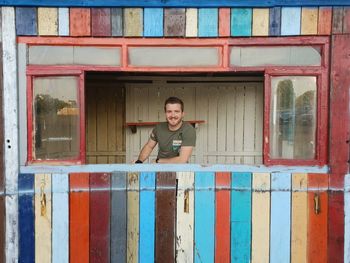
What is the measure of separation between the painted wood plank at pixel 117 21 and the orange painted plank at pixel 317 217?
1.86m

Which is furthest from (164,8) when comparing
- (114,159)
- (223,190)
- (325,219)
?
(114,159)

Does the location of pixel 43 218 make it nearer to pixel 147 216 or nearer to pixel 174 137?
pixel 147 216

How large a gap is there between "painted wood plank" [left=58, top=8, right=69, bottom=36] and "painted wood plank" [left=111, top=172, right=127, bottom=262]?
1.16 m

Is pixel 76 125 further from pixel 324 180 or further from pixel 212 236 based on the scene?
pixel 324 180

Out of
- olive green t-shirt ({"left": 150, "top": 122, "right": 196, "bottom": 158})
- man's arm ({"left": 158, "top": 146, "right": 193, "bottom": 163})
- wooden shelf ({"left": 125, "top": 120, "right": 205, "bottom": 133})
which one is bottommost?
man's arm ({"left": 158, "top": 146, "right": 193, "bottom": 163})

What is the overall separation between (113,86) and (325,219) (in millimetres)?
3129

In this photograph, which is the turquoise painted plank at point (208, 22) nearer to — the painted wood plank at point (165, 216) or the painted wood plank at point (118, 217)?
A: the painted wood plank at point (165, 216)

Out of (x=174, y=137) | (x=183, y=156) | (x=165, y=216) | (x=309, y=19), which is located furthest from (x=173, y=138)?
(x=309, y=19)

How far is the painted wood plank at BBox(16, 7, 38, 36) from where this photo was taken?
319cm

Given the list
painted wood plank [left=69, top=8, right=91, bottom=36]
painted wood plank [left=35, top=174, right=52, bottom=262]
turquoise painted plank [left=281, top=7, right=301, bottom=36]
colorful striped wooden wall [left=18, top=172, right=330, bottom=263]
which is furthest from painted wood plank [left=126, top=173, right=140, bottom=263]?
turquoise painted plank [left=281, top=7, right=301, bottom=36]

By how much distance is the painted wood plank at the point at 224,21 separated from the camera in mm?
3225

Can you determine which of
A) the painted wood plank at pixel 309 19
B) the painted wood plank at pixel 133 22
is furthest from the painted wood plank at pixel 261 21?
the painted wood plank at pixel 133 22

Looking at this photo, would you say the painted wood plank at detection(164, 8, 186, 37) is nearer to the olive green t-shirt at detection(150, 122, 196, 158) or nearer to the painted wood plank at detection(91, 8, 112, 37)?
the painted wood plank at detection(91, 8, 112, 37)

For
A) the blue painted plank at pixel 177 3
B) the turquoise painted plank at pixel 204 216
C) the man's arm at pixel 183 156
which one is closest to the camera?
the blue painted plank at pixel 177 3
